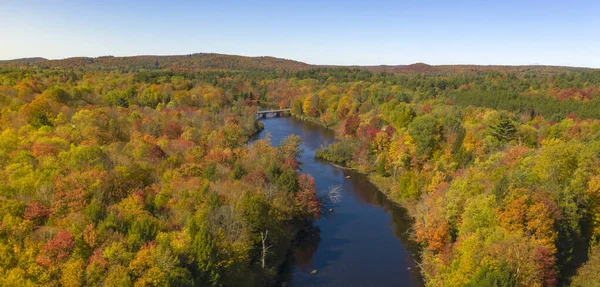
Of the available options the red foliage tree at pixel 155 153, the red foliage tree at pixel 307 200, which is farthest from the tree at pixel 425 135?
the red foliage tree at pixel 155 153

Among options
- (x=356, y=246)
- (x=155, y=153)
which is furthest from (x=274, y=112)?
(x=356, y=246)

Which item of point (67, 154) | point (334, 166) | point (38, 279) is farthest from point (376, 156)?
point (38, 279)

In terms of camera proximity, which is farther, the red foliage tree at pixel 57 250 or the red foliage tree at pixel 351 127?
the red foliage tree at pixel 351 127

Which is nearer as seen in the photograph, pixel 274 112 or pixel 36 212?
pixel 36 212

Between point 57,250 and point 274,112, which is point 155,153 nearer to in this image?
point 57,250

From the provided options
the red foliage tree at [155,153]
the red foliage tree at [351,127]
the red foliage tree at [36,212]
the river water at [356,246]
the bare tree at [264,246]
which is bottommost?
the river water at [356,246]

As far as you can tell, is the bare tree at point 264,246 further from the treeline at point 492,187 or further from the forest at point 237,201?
the treeline at point 492,187

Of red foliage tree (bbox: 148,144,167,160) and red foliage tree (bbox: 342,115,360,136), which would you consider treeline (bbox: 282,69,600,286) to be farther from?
red foliage tree (bbox: 148,144,167,160)

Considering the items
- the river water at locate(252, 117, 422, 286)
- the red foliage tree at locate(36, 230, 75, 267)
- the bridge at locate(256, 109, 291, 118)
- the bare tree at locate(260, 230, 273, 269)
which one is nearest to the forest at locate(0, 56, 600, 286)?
the red foliage tree at locate(36, 230, 75, 267)

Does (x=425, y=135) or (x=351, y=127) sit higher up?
(x=425, y=135)
